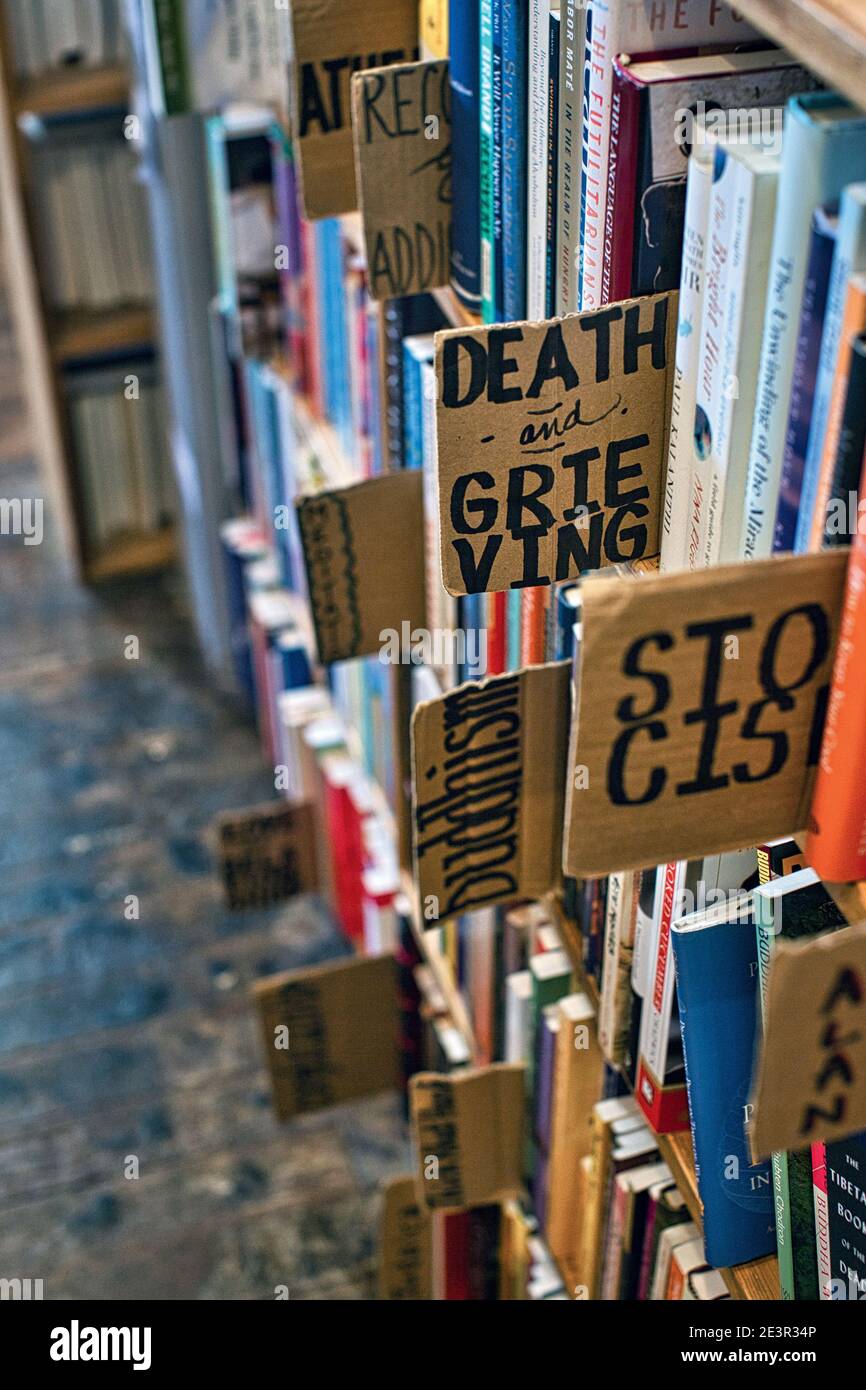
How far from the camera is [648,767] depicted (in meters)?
0.92

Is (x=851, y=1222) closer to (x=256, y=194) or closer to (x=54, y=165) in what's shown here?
(x=256, y=194)

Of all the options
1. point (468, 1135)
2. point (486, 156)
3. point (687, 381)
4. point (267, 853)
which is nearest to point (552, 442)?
point (687, 381)

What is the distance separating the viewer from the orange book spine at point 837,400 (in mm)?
795

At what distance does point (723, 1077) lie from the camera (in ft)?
3.74

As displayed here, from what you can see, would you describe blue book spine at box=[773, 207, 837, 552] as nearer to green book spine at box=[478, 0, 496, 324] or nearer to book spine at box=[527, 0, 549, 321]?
book spine at box=[527, 0, 549, 321]

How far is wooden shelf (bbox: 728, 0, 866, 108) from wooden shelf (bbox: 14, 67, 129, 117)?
2439 millimetres

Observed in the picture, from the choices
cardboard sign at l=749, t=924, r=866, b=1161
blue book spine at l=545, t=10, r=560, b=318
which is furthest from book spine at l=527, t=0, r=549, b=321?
cardboard sign at l=749, t=924, r=866, b=1161

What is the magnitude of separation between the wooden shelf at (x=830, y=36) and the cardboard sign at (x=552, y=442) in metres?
0.25

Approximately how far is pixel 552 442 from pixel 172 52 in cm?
125

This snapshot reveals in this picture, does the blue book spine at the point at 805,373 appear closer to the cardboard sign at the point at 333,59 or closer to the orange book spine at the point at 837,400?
the orange book spine at the point at 837,400

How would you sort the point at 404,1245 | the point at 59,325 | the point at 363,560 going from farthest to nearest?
the point at 59,325 → the point at 404,1245 → the point at 363,560

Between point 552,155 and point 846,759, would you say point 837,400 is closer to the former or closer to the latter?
point 846,759

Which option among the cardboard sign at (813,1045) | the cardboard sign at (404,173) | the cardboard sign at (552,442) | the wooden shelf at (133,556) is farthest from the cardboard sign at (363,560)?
the wooden shelf at (133,556)

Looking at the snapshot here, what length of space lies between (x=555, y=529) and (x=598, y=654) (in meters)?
0.27
